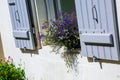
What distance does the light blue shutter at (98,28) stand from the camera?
164 inches

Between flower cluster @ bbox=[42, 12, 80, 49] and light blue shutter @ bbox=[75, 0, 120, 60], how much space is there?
11.5 inches

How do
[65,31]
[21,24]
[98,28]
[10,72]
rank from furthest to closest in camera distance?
[10,72] < [21,24] < [65,31] < [98,28]

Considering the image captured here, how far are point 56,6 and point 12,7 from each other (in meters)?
0.90

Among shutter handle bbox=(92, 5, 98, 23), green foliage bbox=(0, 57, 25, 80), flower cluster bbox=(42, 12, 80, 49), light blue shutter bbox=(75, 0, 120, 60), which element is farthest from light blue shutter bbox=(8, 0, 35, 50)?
shutter handle bbox=(92, 5, 98, 23)

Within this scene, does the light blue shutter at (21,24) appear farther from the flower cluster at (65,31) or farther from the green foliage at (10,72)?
the flower cluster at (65,31)

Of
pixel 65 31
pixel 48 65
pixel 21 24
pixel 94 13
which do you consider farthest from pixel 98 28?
pixel 21 24

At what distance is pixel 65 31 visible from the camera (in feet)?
16.3

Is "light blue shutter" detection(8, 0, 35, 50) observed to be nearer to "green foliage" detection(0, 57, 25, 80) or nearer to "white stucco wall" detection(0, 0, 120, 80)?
"white stucco wall" detection(0, 0, 120, 80)

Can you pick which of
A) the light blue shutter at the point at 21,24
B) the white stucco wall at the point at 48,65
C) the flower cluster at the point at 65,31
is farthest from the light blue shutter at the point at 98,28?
the light blue shutter at the point at 21,24

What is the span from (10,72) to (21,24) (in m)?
1.06

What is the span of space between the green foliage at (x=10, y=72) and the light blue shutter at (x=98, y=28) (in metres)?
2.15

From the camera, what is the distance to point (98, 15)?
170 inches

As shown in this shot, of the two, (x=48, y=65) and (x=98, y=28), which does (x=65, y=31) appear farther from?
(x=48, y=65)

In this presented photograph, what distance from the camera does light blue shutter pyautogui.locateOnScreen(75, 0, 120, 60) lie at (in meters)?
4.16
